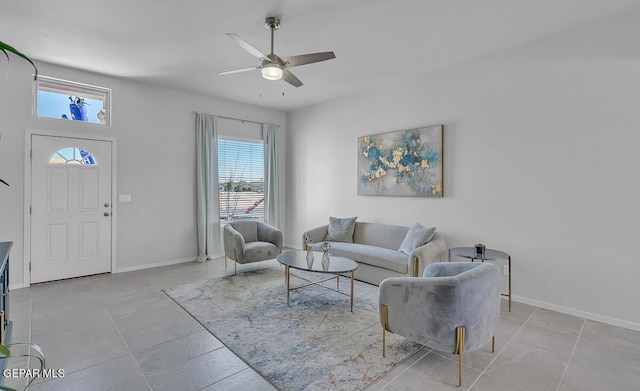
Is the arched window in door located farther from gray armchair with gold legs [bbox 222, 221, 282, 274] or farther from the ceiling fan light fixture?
the ceiling fan light fixture

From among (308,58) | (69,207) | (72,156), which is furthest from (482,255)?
(72,156)

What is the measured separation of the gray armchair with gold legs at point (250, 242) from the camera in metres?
4.68

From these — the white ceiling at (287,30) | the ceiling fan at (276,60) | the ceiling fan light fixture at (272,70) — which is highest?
the white ceiling at (287,30)

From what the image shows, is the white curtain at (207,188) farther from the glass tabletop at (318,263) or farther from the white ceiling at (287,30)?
the glass tabletop at (318,263)

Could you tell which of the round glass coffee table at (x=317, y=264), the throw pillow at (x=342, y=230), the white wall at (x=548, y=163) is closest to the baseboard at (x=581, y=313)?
the white wall at (x=548, y=163)

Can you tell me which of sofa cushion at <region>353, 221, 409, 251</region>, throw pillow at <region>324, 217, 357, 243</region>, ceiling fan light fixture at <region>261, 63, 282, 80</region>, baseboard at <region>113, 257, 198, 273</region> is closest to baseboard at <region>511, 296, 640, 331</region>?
sofa cushion at <region>353, 221, 409, 251</region>

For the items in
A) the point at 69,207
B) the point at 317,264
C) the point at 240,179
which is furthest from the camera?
the point at 240,179

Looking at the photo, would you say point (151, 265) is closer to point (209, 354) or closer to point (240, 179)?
point (240, 179)

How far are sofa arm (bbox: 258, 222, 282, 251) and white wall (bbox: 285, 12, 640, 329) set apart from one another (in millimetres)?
1939

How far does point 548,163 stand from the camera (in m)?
3.57

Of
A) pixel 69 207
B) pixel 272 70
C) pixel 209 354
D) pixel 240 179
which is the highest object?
pixel 272 70

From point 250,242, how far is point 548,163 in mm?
4262

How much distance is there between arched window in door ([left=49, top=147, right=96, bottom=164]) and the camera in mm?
4496

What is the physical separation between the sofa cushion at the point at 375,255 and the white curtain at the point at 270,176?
1.99 m
